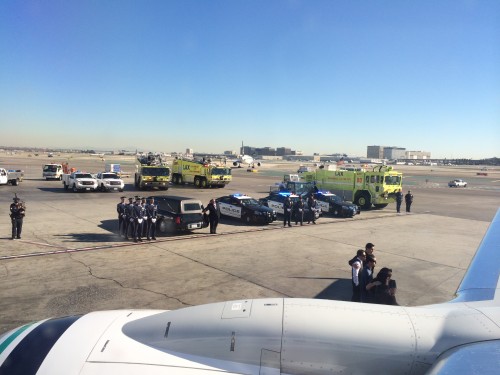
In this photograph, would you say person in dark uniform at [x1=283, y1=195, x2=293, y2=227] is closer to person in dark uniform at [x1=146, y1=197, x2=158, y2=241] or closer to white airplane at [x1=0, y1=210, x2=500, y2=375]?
person in dark uniform at [x1=146, y1=197, x2=158, y2=241]

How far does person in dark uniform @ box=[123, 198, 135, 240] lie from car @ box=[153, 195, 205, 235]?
5.01ft

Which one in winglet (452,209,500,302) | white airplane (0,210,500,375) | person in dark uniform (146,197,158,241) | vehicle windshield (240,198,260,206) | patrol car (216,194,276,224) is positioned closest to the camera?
white airplane (0,210,500,375)

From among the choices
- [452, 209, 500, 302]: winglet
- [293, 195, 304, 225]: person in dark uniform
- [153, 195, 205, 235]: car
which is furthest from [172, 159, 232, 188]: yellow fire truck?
[452, 209, 500, 302]: winglet

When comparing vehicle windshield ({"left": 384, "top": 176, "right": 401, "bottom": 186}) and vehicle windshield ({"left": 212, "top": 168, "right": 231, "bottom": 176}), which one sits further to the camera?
vehicle windshield ({"left": 212, "top": 168, "right": 231, "bottom": 176})

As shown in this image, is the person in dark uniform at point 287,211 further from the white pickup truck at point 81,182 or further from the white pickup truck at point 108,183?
the white pickup truck at point 81,182

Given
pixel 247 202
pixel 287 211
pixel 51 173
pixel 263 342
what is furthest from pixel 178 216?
pixel 51 173

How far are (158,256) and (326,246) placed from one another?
6871 mm

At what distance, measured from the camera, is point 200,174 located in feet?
135

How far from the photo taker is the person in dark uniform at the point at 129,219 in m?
15.9

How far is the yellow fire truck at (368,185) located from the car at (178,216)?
1583 centimetres

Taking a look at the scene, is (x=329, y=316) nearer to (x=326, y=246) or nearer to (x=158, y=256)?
(x=158, y=256)

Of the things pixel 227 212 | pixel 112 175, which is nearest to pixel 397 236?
pixel 227 212

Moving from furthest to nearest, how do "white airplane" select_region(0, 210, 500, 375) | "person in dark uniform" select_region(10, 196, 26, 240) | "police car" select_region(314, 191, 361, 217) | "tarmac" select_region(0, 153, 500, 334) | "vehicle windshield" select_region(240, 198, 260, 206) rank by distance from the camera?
1. "police car" select_region(314, 191, 361, 217)
2. "vehicle windshield" select_region(240, 198, 260, 206)
3. "person in dark uniform" select_region(10, 196, 26, 240)
4. "tarmac" select_region(0, 153, 500, 334)
5. "white airplane" select_region(0, 210, 500, 375)

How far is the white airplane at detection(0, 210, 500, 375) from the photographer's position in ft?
12.8
